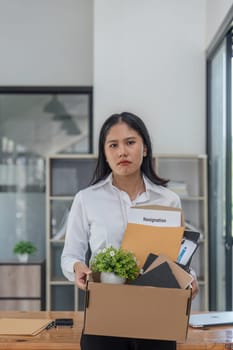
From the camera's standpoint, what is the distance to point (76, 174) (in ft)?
14.8

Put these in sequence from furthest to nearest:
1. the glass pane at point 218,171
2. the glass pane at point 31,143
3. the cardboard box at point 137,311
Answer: the glass pane at point 31,143
the glass pane at point 218,171
the cardboard box at point 137,311

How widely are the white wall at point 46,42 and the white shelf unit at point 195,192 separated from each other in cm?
115

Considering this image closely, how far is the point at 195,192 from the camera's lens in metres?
4.46

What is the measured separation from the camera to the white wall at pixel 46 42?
4.89 m

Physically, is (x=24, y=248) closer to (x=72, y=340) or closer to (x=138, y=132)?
(x=72, y=340)

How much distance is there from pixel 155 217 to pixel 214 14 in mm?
2853

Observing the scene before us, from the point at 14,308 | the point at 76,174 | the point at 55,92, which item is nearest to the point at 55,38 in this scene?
the point at 55,92

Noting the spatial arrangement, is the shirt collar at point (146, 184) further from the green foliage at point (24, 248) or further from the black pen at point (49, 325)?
the green foliage at point (24, 248)

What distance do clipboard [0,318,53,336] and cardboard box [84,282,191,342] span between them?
52 cm

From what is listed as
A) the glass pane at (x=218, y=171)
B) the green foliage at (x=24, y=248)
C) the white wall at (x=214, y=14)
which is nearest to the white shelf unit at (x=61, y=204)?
the green foliage at (x=24, y=248)

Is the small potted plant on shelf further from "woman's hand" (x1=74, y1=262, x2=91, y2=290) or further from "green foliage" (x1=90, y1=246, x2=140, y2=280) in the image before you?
"green foliage" (x1=90, y1=246, x2=140, y2=280)

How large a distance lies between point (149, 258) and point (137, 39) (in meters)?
3.25

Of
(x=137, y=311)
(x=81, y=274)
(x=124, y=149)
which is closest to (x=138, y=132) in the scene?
(x=124, y=149)

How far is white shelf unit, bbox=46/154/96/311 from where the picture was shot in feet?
14.2
